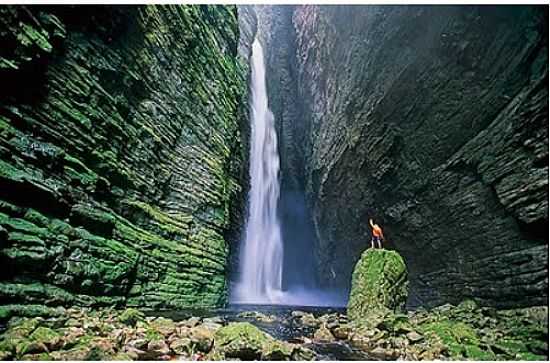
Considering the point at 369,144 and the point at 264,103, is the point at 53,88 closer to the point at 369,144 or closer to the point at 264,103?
the point at 369,144

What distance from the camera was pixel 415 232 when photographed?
1415 cm

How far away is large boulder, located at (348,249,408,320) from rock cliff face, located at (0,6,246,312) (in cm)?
570

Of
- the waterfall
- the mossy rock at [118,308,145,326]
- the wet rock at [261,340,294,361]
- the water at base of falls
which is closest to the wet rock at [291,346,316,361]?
the wet rock at [261,340,294,361]

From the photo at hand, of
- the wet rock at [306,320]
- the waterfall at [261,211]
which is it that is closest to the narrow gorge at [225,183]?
the wet rock at [306,320]

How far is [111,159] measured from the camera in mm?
9672

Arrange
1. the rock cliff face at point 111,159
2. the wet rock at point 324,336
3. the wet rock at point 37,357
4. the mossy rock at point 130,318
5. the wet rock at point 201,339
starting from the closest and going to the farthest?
1. the wet rock at point 37,357
2. the wet rock at point 201,339
3. the rock cliff face at point 111,159
4. the mossy rock at point 130,318
5. the wet rock at point 324,336

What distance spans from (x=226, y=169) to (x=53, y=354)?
12.3 m

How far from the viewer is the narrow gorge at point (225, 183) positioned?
21.7 ft

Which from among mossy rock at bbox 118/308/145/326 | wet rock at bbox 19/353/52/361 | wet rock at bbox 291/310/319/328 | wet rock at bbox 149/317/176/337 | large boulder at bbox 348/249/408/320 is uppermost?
large boulder at bbox 348/249/408/320

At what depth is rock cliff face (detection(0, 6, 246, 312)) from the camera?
6953mm

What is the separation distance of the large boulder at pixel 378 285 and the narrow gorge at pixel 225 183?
5 cm

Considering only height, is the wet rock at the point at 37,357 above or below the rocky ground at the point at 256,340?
below

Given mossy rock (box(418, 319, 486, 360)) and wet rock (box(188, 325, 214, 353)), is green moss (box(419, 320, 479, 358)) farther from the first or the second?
wet rock (box(188, 325, 214, 353))

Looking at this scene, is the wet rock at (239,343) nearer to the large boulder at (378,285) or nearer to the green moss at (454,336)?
the green moss at (454,336)
